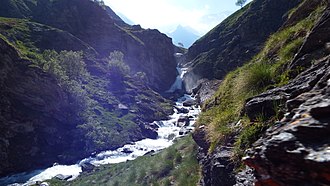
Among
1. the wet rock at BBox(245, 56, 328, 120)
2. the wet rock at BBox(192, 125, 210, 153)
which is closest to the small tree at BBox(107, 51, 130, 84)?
the wet rock at BBox(192, 125, 210, 153)

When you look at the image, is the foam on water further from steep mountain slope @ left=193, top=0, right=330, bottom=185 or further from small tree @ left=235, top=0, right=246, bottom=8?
small tree @ left=235, top=0, right=246, bottom=8

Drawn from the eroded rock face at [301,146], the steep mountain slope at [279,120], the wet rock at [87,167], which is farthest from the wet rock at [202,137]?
the wet rock at [87,167]

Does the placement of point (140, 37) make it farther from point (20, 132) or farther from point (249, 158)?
point (249, 158)

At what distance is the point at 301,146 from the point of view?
397 centimetres

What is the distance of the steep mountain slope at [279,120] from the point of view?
3971 mm

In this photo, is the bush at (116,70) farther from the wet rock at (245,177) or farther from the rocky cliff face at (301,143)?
the rocky cliff face at (301,143)

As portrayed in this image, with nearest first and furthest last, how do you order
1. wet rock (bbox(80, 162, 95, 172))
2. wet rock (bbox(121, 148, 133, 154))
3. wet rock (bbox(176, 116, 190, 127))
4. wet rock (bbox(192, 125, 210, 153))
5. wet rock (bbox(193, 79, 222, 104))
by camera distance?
wet rock (bbox(192, 125, 210, 153)) < wet rock (bbox(193, 79, 222, 104)) < wet rock (bbox(80, 162, 95, 172)) < wet rock (bbox(121, 148, 133, 154)) < wet rock (bbox(176, 116, 190, 127))

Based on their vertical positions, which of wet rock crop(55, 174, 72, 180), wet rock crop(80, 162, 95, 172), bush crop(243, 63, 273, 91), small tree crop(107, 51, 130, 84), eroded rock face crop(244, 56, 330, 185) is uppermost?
small tree crop(107, 51, 130, 84)

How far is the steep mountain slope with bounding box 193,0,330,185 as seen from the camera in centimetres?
397

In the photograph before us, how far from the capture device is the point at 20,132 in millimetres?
42156

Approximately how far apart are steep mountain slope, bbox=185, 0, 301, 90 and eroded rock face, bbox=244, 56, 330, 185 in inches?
2642

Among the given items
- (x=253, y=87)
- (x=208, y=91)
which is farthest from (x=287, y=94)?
(x=208, y=91)

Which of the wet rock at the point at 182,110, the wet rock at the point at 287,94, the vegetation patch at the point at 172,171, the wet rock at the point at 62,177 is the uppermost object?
the wet rock at the point at 182,110

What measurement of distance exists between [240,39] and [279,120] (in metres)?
99.6
